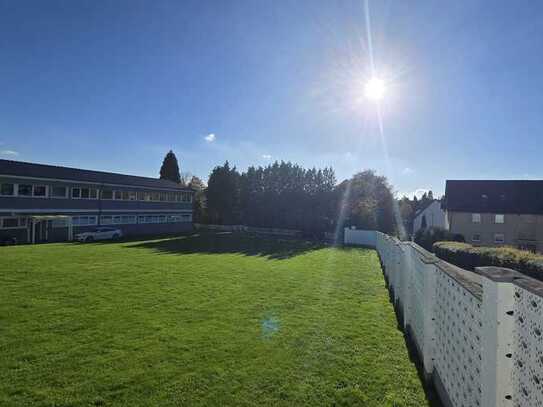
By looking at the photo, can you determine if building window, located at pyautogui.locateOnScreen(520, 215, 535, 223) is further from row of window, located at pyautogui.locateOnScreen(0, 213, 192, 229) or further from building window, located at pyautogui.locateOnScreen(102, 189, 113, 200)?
building window, located at pyautogui.locateOnScreen(102, 189, 113, 200)

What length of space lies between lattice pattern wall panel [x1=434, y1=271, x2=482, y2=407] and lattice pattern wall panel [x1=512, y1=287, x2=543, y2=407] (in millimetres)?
528

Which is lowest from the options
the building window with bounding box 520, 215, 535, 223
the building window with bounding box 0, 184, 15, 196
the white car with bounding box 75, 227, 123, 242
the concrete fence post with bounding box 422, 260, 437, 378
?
the white car with bounding box 75, 227, 123, 242

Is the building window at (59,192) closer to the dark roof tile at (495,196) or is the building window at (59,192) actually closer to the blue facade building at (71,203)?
the blue facade building at (71,203)

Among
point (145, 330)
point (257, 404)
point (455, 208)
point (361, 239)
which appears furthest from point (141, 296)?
point (455, 208)

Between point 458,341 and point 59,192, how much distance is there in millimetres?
35062

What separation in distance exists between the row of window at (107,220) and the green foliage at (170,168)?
19.0m

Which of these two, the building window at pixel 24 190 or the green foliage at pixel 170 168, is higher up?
the green foliage at pixel 170 168

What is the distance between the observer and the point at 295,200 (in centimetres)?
4900

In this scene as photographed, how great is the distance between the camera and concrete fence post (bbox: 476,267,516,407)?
2.20m

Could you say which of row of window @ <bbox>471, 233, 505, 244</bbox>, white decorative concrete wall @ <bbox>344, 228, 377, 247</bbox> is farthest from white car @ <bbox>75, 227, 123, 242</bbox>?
row of window @ <bbox>471, 233, 505, 244</bbox>

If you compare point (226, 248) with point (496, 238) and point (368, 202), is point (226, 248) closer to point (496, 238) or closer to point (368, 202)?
point (368, 202)

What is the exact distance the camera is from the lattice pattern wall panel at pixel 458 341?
110 inches

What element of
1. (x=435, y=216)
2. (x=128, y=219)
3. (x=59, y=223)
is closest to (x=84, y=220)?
(x=59, y=223)

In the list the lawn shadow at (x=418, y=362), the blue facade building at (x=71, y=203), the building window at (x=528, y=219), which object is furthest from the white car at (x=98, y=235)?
the building window at (x=528, y=219)
